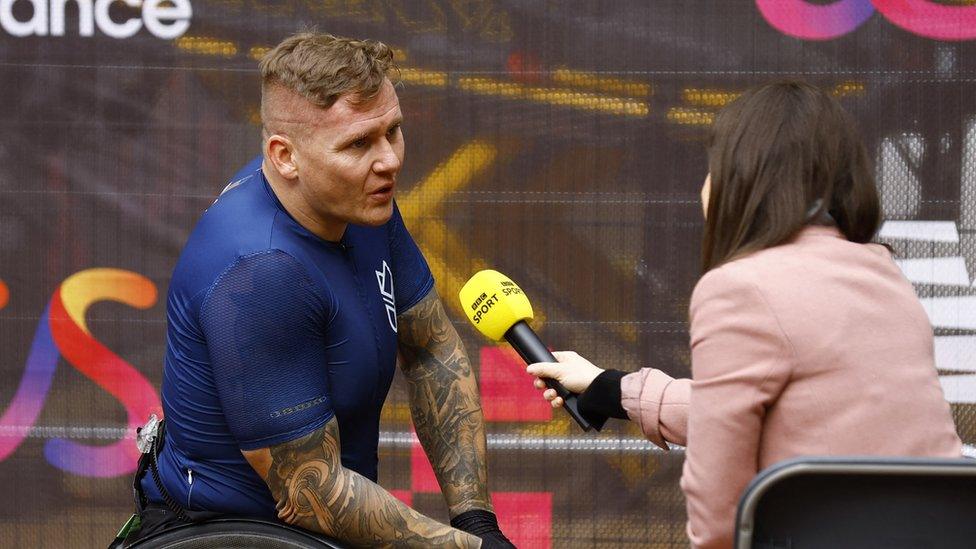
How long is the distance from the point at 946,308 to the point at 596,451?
4.19 ft

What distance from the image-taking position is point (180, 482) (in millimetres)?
2559

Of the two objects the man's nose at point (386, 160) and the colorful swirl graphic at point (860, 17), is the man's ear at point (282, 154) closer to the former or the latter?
the man's nose at point (386, 160)

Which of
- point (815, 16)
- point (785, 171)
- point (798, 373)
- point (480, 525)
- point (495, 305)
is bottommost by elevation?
point (480, 525)

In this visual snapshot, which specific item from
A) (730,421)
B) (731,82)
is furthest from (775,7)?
(730,421)

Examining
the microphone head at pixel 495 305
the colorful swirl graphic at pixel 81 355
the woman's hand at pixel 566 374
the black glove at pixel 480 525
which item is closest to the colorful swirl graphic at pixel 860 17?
the microphone head at pixel 495 305

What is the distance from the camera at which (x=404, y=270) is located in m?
2.87

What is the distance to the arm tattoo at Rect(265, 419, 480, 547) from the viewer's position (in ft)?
7.82

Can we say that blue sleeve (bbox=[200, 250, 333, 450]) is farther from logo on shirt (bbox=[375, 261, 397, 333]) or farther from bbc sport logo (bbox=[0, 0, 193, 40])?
bbc sport logo (bbox=[0, 0, 193, 40])

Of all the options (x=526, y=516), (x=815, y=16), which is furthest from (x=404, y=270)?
(x=815, y=16)

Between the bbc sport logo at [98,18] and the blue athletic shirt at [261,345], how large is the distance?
153 cm

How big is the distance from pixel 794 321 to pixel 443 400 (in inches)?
48.4

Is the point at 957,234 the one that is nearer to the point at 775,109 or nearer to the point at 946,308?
the point at 946,308

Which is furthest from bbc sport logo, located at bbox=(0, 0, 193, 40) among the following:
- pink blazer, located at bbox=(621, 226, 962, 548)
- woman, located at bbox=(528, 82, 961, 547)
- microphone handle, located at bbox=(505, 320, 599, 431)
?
pink blazer, located at bbox=(621, 226, 962, 548)

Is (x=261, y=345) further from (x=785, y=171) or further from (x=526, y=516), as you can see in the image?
(x=526, y=516)
